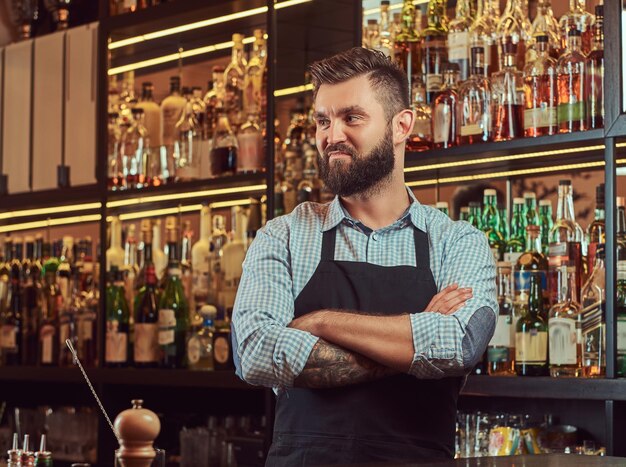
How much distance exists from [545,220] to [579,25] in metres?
0.51

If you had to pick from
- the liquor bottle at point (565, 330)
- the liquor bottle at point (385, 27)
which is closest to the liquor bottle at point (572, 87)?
the liquor bottle at point (565, 330)

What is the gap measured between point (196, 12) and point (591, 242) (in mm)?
1475

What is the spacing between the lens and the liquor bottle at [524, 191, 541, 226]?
3.04m

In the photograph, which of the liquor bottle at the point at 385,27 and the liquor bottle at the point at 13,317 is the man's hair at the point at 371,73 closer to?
the liquor bottle at the point at 385,27

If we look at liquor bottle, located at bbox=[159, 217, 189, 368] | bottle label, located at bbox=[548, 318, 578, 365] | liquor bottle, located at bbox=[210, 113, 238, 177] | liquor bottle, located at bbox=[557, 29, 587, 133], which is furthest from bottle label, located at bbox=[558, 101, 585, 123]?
liquor bottle, located at bbox=[159, 217, 189, 368]

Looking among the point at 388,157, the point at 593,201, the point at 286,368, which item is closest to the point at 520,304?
the point at 593,201

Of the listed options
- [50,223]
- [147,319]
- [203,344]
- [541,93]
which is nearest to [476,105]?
[541,93]

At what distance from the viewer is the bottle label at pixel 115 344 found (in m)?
3.72

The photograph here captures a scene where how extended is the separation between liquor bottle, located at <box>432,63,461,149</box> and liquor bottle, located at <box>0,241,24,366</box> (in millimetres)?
1905

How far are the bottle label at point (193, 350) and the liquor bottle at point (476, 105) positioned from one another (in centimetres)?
111

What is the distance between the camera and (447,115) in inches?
118

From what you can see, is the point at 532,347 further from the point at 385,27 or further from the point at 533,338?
the point at 385,27

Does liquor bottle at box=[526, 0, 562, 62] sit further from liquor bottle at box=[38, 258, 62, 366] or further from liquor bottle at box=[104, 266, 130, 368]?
liquor bottle at box=[38, 258, 62, 366]

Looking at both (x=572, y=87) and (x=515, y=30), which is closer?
(x=572, y=87)
